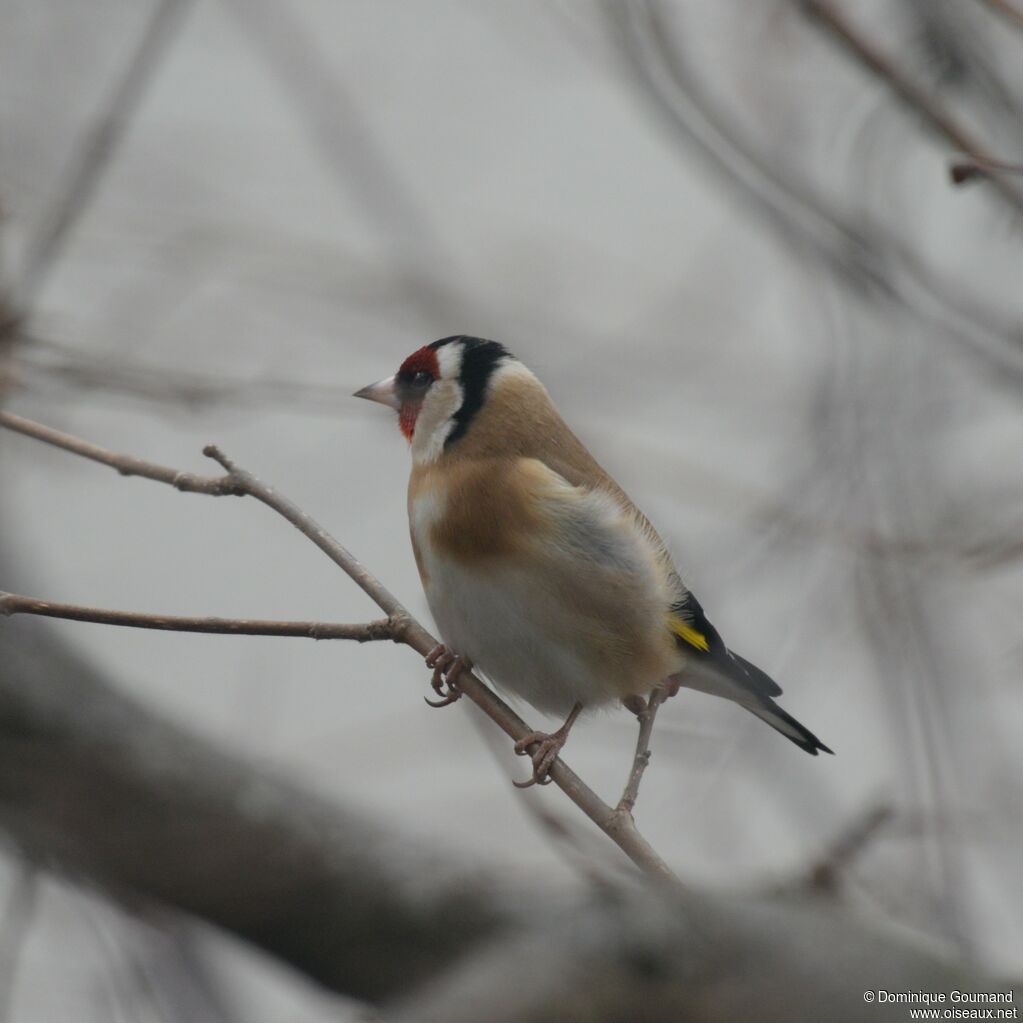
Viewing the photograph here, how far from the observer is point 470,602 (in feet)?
8.49

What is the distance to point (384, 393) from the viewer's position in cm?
294

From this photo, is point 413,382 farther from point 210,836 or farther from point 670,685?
point 210,836

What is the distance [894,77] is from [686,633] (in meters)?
1.10

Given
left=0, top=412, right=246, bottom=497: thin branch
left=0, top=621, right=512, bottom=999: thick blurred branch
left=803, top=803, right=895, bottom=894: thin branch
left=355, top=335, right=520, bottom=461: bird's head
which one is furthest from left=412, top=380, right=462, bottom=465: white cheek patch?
Answer: left=803, top=803, right=895, bottom=894: thin branch

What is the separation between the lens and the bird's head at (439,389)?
2.86m

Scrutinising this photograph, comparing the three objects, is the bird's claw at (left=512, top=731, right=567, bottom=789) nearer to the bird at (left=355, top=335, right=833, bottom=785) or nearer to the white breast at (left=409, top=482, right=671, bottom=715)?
the bird at (left=355, top=335, right=833, bottom=785)

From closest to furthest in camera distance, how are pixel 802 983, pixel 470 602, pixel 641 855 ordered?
pixel 802 983 → pixel 641 855 → pixel 470 602

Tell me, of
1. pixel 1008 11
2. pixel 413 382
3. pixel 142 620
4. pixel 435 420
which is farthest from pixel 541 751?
pixel 1008 11

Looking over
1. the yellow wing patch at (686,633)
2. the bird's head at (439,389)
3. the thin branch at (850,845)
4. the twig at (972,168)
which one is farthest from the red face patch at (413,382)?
the thin branch at (850,845)

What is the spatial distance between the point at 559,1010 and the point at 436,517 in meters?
1.87

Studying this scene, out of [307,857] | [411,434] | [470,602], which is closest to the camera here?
[470,602]

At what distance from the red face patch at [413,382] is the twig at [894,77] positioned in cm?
102

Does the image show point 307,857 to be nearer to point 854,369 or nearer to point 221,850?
point 221,850

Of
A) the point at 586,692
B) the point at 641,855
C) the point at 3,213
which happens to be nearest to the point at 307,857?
the point at 586,692
